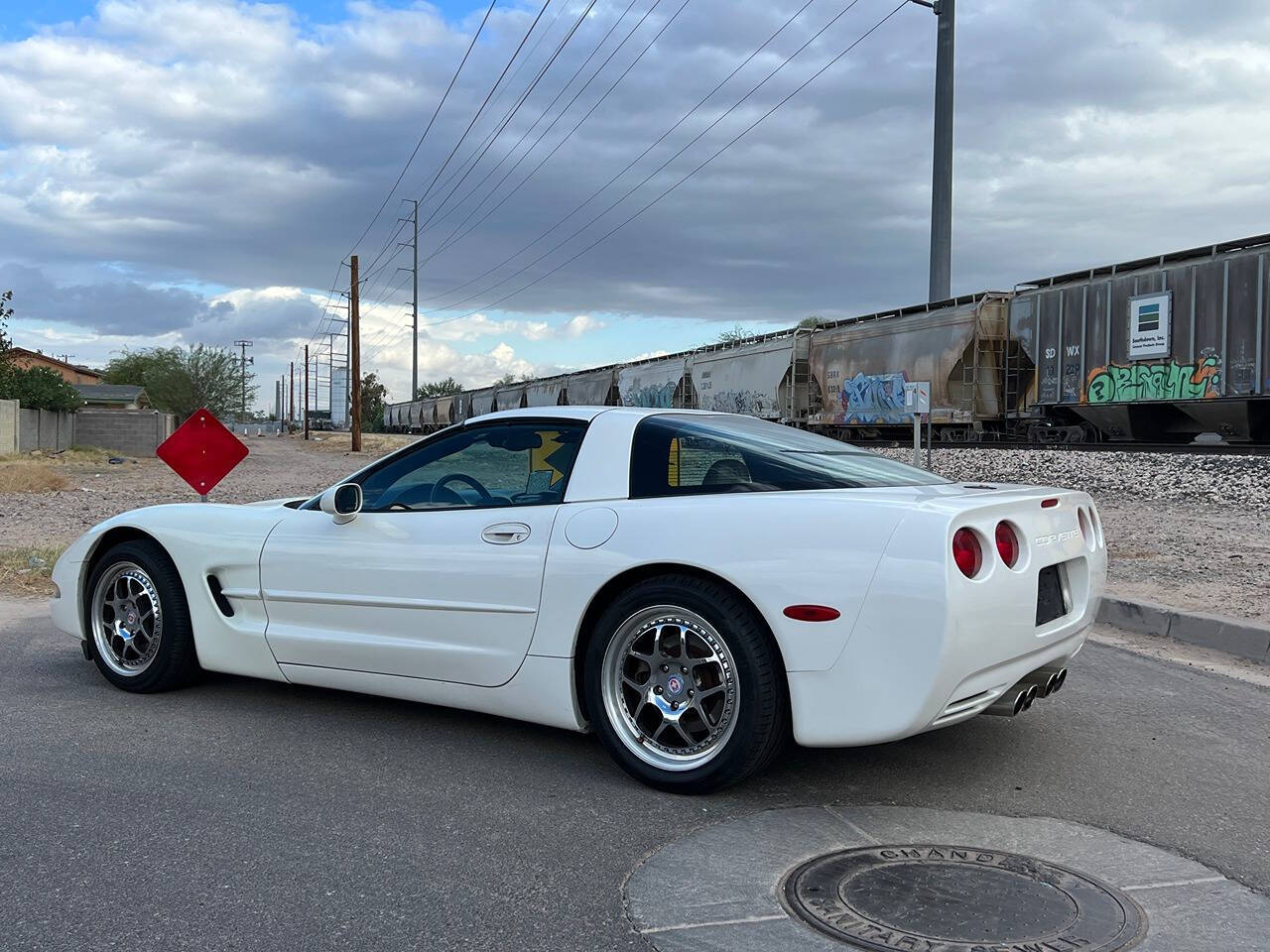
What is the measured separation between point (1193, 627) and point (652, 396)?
3178cm

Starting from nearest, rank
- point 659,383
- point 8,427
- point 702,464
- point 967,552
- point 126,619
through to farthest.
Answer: point 967,552, point 702,464, point 126,619, point 8,427, point 659,383

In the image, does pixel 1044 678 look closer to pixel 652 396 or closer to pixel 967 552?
pixel 967 552

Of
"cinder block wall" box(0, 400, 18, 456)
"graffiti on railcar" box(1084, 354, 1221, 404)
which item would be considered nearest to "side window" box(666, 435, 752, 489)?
"graffiti on railcar" box(1084, 354, 1221, 404)

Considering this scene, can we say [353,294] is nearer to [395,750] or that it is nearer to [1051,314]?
[1051,314]

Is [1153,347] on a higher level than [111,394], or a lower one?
lower

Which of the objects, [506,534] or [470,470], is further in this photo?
[470,470]

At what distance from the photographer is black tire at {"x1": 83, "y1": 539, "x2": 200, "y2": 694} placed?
16.2ft

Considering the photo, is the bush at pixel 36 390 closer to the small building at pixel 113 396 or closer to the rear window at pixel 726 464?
the small building at pixel 113 396

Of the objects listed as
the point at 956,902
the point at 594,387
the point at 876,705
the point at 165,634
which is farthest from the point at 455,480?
the point at 594,387

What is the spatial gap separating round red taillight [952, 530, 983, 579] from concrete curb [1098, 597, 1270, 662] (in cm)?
364

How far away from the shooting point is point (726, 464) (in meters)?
3.93

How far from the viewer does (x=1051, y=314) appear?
2098 centimetres

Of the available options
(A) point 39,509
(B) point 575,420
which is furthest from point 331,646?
(A) point 39,509

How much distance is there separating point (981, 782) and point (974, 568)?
93 centimetres
